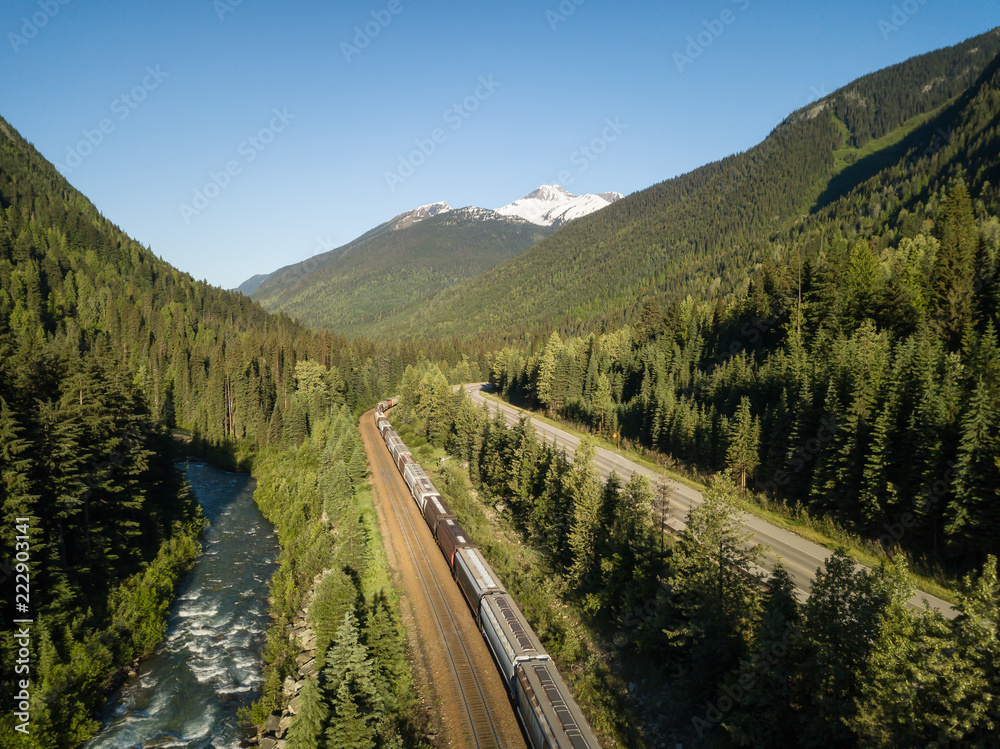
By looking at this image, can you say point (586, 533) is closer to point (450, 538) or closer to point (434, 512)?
point (450, 538)

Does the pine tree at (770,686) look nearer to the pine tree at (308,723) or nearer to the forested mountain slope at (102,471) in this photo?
the pine tree at (308,723)

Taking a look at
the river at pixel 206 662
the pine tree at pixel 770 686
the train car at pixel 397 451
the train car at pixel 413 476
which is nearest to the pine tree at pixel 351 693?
the river at pixel 206 662

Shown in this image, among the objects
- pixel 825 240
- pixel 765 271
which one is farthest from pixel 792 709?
pixel 825 240

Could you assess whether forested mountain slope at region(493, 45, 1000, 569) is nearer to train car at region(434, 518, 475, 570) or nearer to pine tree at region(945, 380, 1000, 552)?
pine tree at region(945, 380, 1000, 552)

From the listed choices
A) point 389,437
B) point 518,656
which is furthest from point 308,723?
point 389,437

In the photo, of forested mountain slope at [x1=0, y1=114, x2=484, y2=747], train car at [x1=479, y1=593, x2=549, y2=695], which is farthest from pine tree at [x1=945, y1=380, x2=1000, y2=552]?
forested mountain slope at [x1=0, y1=114, x2=484, y2=747]

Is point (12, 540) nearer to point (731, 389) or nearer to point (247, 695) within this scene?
point (247, 695)
